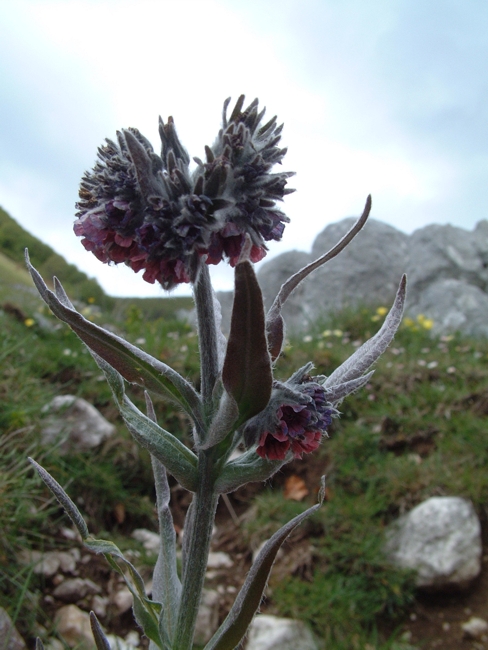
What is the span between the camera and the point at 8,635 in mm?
2648

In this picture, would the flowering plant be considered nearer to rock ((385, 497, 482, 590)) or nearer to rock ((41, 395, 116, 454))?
rock ((41, 395, 116, 454))

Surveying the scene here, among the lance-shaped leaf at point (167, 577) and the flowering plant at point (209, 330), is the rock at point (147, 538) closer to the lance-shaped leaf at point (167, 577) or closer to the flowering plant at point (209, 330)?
the lance-shaped leaf at point (167, 577)

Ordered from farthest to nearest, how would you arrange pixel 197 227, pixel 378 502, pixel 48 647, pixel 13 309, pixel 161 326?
1. pixel 161 326
2. pixel 13 309
3. pixel 378 502
4. pixel 48 647
5. pixel 197 227

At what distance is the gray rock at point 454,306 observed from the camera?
32.1ft

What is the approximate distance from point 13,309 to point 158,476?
554 centimetres

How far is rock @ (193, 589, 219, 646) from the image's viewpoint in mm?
3570

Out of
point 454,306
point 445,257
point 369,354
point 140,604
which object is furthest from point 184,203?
point 445,257

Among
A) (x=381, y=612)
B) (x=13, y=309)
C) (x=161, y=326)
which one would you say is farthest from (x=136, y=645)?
(x=161, y=326)

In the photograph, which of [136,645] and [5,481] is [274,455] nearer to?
[5,481]

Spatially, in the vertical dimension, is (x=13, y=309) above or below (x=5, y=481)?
above

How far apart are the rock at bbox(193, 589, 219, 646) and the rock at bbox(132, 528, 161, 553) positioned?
535mm

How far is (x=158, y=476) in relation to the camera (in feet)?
6.29

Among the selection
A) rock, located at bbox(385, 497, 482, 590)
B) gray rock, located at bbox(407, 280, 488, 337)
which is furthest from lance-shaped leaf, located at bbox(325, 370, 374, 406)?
gray rock, located at bbox(407, 280, 488, 337)

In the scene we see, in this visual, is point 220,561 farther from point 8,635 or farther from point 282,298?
point 282,298
